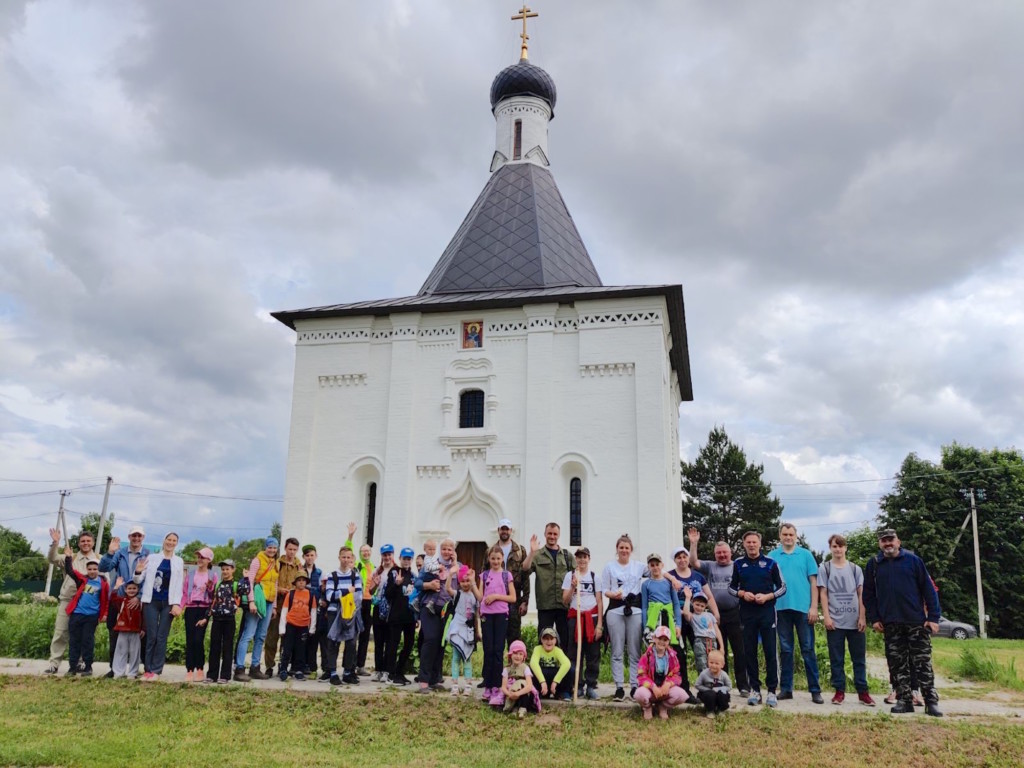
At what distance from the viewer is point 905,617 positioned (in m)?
7.27

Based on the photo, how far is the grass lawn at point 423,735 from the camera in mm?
5621

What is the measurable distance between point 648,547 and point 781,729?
918 centimetres

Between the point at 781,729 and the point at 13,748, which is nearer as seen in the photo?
the point at 13,748

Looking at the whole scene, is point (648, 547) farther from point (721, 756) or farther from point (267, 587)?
point (721, 756)

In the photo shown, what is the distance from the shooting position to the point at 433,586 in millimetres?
8086

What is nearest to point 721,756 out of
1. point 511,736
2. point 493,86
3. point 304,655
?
point 511,736

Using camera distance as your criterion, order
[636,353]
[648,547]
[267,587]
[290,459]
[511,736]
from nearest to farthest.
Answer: [511,736] → [267,587] → [648,547] → [636,353] → [290,459]

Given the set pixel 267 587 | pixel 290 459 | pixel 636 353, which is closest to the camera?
pixel 267 587

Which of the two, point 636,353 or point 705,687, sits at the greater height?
point 636,353

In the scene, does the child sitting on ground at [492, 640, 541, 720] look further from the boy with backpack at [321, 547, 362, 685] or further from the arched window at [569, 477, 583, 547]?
the arched window at [569, 477, 583, 547]

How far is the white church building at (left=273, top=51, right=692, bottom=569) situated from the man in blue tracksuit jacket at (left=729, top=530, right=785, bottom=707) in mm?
7664

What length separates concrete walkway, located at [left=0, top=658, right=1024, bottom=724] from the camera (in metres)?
7.19

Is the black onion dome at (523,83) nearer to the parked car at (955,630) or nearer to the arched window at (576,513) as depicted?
the arched window at (576,513)

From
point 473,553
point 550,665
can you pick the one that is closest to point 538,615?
point 550,665
